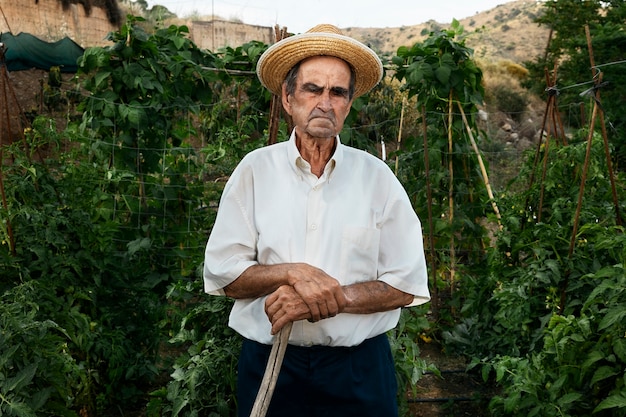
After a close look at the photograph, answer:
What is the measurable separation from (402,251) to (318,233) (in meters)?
0.23

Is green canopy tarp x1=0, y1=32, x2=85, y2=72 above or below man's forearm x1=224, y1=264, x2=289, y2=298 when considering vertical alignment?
above

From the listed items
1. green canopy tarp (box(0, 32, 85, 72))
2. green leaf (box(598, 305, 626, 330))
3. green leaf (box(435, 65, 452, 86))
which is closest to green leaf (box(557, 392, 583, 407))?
green leaf (box(598, 305, 626, 330))

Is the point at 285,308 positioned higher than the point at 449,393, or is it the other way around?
the point at 285,308

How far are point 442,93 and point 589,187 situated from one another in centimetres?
153

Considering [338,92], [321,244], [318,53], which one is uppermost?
[318,53]

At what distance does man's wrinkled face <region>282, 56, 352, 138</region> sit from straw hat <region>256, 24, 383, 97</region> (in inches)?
1.2

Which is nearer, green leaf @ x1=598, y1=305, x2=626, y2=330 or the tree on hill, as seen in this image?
green leaf @ x1=598, y1=305, x2=626, y2=330

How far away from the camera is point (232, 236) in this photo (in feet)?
5.90

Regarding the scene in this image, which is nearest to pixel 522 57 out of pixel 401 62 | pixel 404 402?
pixel 401 62

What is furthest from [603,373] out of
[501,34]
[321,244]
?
[501,34]

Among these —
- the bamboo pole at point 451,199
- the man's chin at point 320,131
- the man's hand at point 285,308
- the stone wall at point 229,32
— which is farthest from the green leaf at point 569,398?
the stone wall at point 229,32

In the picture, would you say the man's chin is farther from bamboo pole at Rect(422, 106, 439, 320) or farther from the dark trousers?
bamboo pole at Rect(422, 106, 439, 320)

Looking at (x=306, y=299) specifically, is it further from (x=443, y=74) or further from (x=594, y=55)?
(x=594, y=55)

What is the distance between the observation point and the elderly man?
5.82ft
